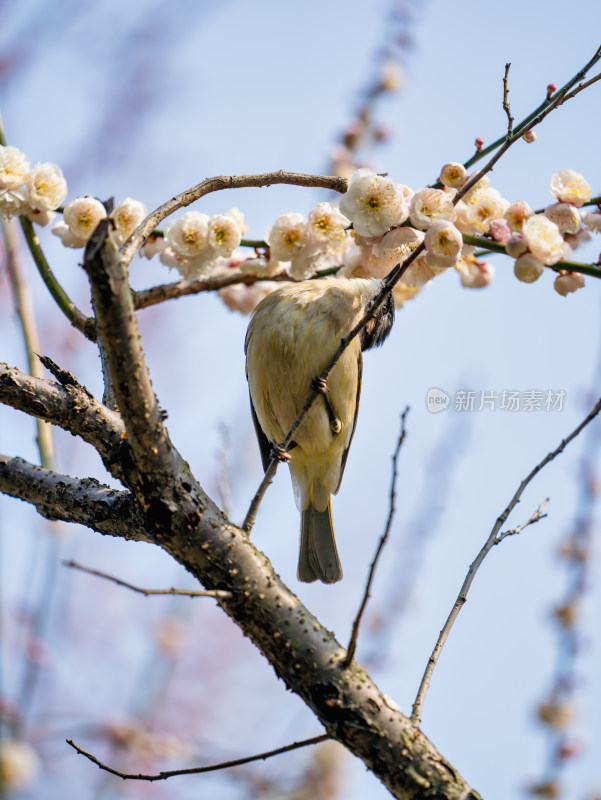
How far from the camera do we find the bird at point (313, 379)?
3.29m

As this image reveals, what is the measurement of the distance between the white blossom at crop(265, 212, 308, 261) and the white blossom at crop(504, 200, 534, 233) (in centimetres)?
79

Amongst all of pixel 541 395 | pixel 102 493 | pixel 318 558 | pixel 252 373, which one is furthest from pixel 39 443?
pixel 541 395

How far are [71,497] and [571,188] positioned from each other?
196 cm

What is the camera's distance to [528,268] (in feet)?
7.96

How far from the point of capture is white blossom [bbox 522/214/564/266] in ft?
7.89

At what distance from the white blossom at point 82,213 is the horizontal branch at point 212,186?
2.26 feet

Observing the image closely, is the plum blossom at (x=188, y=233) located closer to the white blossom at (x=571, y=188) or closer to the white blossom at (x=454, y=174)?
the white blossom at (x=454, y=174)

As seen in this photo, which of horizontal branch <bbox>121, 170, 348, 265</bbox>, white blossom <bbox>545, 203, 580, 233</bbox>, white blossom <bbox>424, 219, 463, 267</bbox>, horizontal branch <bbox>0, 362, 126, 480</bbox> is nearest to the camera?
horizontal branch <bbox>0, 362, 126, 480</bbox>

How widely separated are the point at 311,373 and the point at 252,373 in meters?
0.38

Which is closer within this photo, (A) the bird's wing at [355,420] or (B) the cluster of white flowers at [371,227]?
(B) the cluster of white flowers at [371,227]

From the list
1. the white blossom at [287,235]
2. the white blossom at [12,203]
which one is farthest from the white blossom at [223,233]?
the white blossom at [12,203]

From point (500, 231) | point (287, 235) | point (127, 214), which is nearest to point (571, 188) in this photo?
point (500, 231)

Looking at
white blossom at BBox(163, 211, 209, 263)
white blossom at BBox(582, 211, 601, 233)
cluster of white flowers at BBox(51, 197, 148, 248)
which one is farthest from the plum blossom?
white blossom at BBox(582, 211, 601, 233)

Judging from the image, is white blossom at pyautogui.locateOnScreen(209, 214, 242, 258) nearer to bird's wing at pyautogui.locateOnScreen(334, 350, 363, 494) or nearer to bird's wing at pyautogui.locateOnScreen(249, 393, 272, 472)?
bird's wing at pyautogui.locateOnScreen(334, 350, 363, 494)
